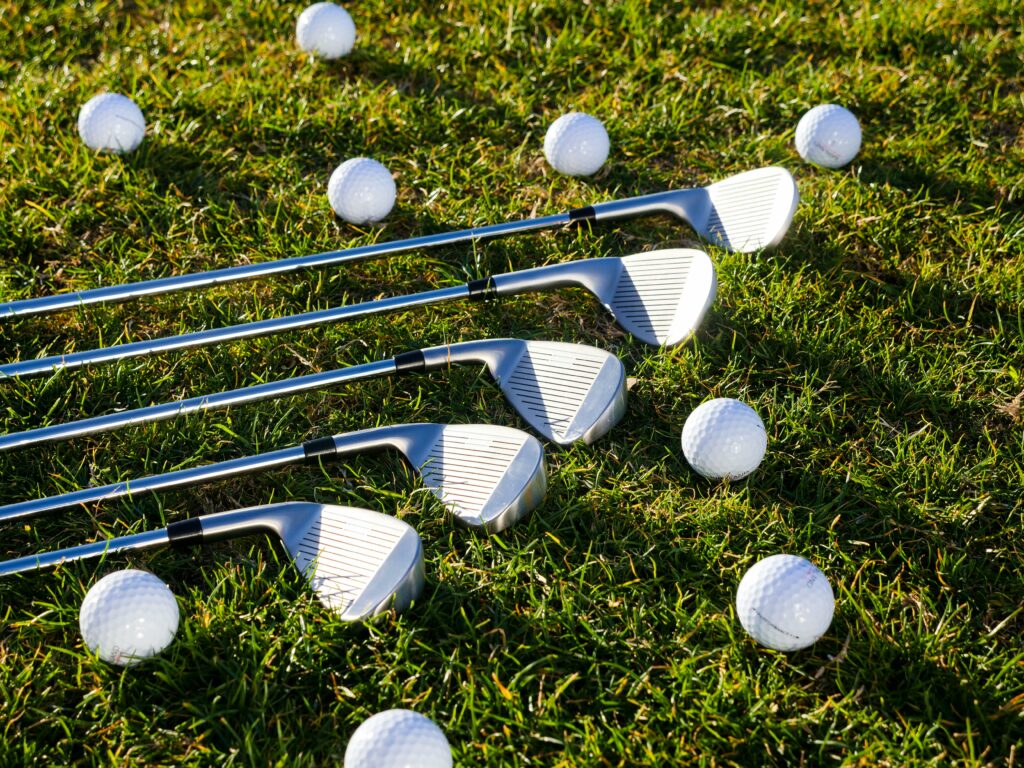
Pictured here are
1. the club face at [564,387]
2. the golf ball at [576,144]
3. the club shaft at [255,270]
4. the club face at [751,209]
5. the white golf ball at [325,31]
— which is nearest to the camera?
the club face at [564,387]

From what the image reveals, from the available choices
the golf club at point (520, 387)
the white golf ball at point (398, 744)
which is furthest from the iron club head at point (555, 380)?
the white golf ball at point (398, 744)

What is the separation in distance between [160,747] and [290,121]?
11.6ft

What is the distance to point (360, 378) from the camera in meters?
4.11

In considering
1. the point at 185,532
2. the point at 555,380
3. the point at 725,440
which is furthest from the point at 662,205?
the point at 185,532

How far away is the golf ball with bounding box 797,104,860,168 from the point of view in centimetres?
513

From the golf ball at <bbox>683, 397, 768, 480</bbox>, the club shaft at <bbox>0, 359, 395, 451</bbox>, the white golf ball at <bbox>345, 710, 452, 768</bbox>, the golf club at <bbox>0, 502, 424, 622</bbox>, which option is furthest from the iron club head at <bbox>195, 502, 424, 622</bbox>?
the golf ball at <bbox>683, 397, 768, 480</bbox>

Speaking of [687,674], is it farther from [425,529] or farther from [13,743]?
[13,743]

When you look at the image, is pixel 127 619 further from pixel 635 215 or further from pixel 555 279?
pixel 635 215

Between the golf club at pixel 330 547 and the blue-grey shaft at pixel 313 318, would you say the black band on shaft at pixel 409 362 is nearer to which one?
the blue-grey shaft at pixel 313 318

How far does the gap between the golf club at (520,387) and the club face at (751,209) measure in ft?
3.65

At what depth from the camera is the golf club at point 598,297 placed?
165 inches

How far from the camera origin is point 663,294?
439 cm

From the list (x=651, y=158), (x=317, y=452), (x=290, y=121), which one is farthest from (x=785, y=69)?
(x=317, y=452)

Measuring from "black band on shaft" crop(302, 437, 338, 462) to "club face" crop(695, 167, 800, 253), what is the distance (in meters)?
2.06
